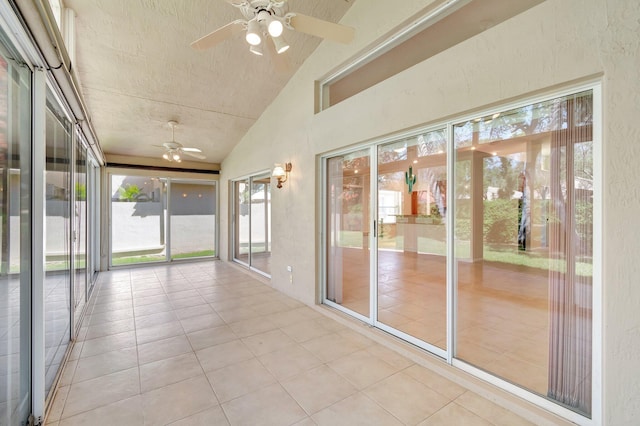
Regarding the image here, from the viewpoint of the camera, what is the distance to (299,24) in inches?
87.8

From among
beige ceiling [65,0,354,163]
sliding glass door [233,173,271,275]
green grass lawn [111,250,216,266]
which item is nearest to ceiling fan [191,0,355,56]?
beige ceiling [65,0,354,163]

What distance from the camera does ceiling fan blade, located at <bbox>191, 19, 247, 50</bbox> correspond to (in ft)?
7.32

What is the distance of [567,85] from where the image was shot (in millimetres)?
1824

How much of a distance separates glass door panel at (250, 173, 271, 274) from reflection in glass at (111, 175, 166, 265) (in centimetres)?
257

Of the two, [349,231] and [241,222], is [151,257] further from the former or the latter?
[349,231]

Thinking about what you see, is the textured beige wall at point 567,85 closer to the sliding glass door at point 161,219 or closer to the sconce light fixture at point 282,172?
the sconce light fixture at point 282,172

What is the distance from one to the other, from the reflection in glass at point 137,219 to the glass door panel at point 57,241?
4.11 meters

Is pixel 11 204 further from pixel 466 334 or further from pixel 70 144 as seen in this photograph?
pixel 466 334

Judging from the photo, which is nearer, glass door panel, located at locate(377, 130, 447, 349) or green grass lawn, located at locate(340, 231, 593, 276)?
green grass lawn, located at locate(340, 231, 593, 276)

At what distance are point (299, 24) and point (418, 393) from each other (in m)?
3.04

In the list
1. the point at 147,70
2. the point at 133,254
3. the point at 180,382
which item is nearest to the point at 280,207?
the point at 147,70

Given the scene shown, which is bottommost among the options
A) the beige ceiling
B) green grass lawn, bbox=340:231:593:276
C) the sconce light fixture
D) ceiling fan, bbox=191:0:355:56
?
green grass lawn, bbox=340:231:593:276

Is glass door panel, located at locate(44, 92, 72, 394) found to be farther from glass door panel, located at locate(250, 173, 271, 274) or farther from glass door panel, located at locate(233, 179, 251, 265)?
glass door panel, located at locate(233, 179, 251, 265)

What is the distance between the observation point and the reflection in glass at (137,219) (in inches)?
265
